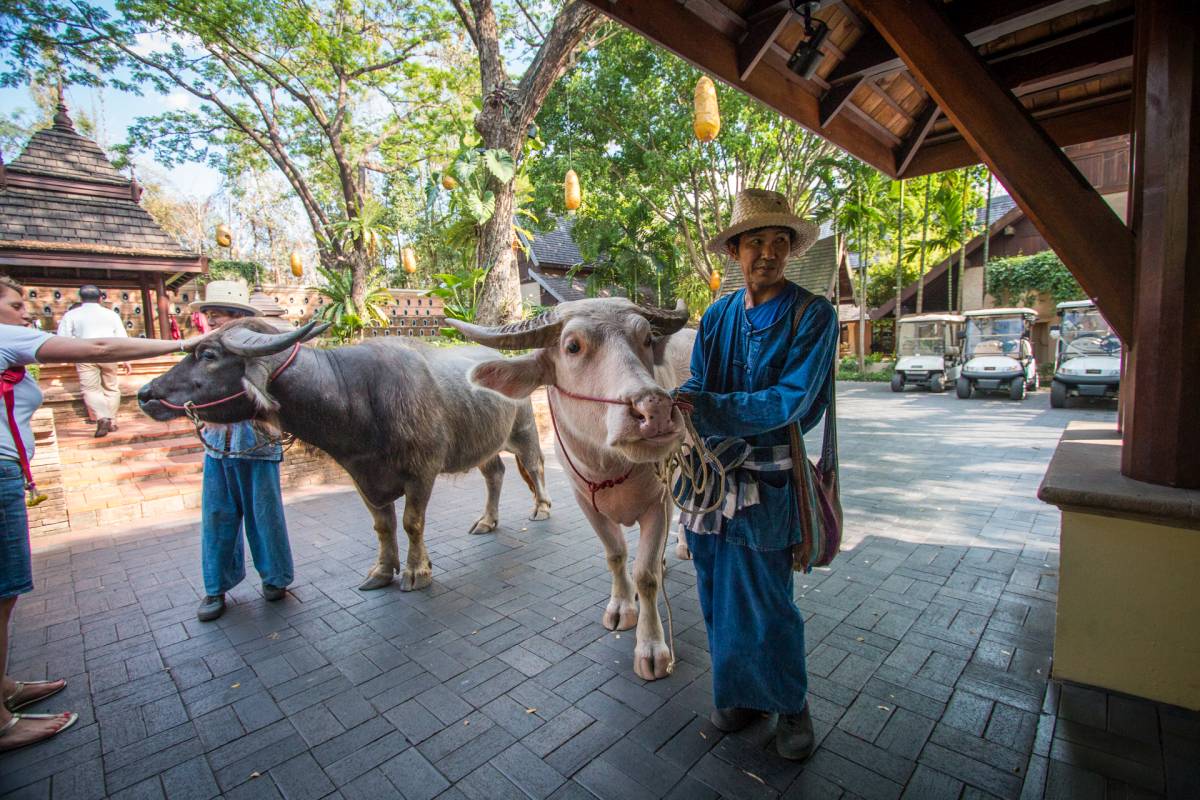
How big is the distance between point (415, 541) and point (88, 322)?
5.95 meters

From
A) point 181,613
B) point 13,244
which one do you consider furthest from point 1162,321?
point 13,244

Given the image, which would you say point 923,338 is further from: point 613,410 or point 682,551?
point 613,410

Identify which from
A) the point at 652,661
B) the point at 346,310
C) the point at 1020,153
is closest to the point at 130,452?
the point at 346,310

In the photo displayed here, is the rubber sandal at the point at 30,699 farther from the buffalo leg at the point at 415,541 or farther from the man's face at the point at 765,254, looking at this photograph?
the man's face at the point at 765,254

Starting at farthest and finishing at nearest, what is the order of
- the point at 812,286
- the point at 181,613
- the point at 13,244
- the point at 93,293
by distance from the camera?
the point at 812,286
the point at 13,244
the point at 93,293
the point at 181,613

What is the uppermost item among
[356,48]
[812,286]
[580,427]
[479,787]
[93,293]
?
[356,48]

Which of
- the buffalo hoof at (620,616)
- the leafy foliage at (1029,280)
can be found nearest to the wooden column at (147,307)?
the buffalo hoof at (620,616)

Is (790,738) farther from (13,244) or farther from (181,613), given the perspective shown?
(13,244)

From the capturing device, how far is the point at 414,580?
3.84 m

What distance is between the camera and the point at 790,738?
2152 millimetres

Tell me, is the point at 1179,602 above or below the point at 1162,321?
below

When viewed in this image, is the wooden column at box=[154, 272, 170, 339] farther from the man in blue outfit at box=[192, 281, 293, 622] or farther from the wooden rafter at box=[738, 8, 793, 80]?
the wooden rafter at box=[738, 8, 793, 80]

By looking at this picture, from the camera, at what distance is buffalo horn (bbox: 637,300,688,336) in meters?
2.52

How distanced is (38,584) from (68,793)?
2878 millimetres
